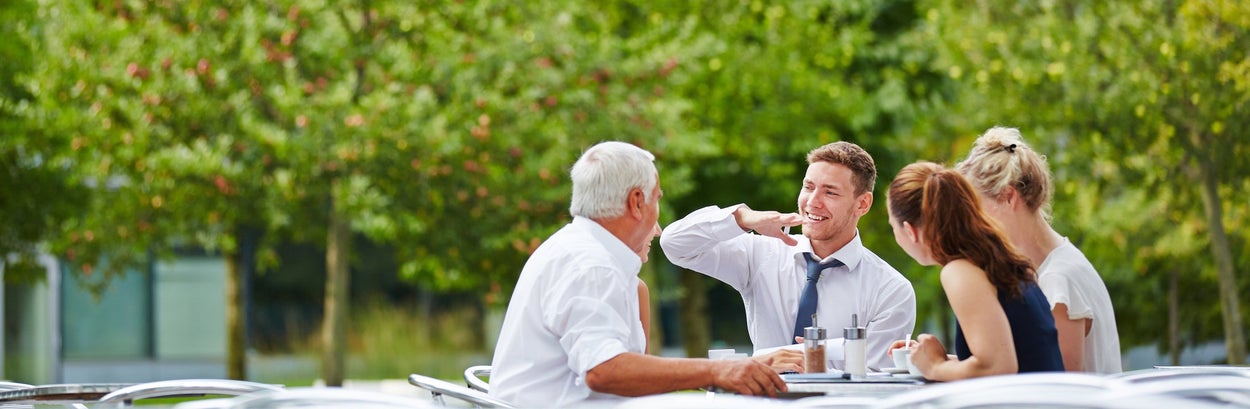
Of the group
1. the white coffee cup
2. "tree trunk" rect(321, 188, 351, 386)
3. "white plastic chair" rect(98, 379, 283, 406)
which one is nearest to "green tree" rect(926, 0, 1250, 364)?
"tree trunk" rect(321, 188, 351, 386)

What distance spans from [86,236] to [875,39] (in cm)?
997

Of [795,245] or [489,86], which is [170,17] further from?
[795,245]

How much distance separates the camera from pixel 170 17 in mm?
14492

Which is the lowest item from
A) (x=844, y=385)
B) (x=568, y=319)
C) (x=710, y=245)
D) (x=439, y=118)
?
(x=844, y=385)

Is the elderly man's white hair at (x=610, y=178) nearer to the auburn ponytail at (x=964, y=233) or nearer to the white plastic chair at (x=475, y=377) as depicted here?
the auburn ponytail at (x=964, y=233)

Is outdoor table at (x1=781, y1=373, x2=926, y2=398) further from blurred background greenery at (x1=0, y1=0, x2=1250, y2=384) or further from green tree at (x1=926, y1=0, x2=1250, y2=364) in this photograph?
green tree at (x1=926, y1=0, x2=1250, y2=364)

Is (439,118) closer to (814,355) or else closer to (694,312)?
(694,312)

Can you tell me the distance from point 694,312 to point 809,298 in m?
14.7

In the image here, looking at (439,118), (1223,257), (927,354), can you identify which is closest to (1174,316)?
(1223,257)

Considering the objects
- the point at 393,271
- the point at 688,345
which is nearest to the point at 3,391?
the point at 688,345

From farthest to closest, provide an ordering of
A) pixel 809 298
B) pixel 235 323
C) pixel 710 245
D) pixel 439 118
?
pixel 235 323 < pixel 439 118 < pixel 710 245 < pixel 809 298

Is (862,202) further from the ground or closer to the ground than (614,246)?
further from the ground

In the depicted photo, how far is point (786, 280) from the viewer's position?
19.3ft

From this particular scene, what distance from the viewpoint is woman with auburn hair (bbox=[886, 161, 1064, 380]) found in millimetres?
4340
